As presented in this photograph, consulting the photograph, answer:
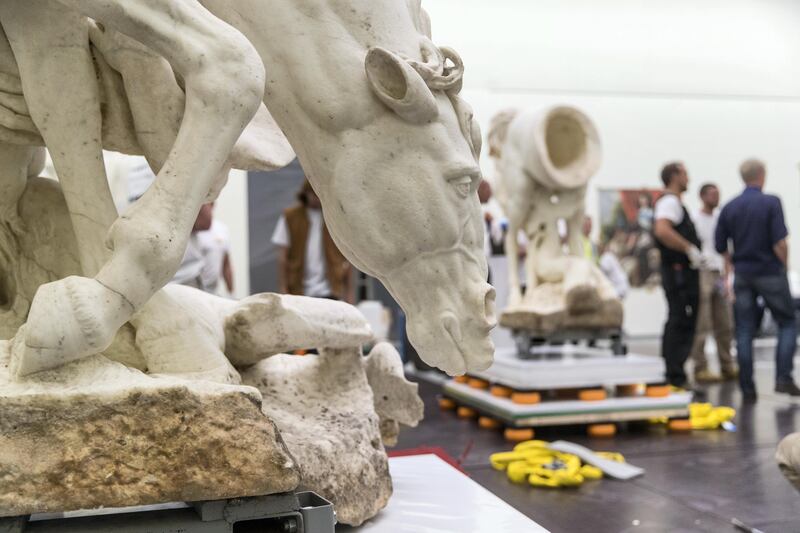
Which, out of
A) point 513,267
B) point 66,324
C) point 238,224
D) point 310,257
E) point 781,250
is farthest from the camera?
point 238,224

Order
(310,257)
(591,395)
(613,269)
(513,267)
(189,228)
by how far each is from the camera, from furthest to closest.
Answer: (613,269), (513,267), (310,257), (591,395), (189,228)

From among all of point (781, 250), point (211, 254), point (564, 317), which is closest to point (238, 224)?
point (211, 254)

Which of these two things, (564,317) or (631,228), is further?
(631,228)

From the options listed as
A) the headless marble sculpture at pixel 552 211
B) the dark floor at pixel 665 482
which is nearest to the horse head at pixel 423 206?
the dark floor at pixel 665 482

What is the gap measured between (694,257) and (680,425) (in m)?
1.44

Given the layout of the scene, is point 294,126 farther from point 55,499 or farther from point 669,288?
point 669,288

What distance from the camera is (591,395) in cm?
364

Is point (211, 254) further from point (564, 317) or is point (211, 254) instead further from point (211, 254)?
point (564, 317)

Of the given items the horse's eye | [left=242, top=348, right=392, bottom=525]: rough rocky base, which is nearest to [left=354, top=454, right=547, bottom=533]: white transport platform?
[left=242, top=348, right=392, bottom=525]: rough rocky base

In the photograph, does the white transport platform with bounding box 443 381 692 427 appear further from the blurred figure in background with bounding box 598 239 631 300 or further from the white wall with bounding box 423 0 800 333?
the white wall with bounding box 423 0 800 333

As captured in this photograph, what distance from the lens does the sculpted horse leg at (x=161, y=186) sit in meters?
1.19

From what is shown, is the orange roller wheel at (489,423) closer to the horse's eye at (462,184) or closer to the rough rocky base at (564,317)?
the rough rocky base at (564,317)

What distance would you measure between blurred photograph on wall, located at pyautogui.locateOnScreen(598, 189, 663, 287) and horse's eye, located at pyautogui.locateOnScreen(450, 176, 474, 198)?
6684 mm

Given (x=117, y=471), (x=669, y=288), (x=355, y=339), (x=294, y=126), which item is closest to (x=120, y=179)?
(x=355, y=339)
